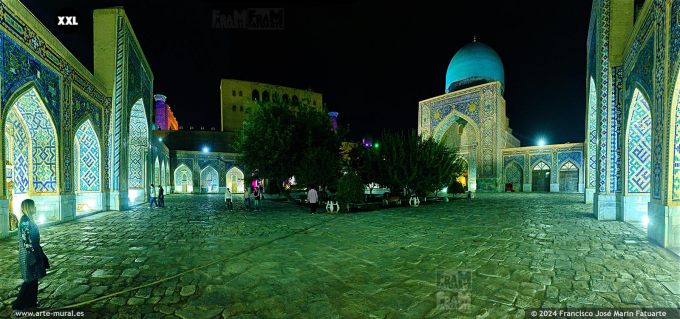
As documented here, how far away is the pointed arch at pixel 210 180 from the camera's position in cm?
2952

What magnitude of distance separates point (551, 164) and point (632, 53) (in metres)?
19.7

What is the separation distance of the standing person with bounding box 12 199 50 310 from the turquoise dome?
31.4 m

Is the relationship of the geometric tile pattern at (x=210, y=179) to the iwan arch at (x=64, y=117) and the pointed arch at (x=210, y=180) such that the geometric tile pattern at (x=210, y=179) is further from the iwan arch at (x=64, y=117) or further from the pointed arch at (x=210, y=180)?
the iwan arch at (x=64, y=117)

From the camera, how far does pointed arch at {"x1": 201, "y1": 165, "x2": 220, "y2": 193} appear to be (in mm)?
29520

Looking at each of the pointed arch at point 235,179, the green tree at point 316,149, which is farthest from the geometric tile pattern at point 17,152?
the pointed arch at point 235,179

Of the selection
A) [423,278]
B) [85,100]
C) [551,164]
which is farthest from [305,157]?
[551,164]

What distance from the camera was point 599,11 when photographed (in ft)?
35.2

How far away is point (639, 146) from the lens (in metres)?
8.46

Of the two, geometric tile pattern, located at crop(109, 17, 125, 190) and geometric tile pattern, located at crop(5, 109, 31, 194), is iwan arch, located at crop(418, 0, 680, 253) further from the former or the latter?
geometric tile pattern, located at crop(109, 17, 125, 190)

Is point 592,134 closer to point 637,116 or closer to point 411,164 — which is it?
point 637,116

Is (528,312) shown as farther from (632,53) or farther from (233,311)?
(632,53)

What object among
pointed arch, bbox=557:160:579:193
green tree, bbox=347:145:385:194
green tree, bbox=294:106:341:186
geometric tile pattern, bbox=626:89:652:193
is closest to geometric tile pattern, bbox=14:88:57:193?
green tree, bbox=294:106:341:186

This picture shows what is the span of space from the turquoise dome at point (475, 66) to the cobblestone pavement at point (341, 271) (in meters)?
24.4

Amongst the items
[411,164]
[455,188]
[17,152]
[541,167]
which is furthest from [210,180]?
[541,167]
